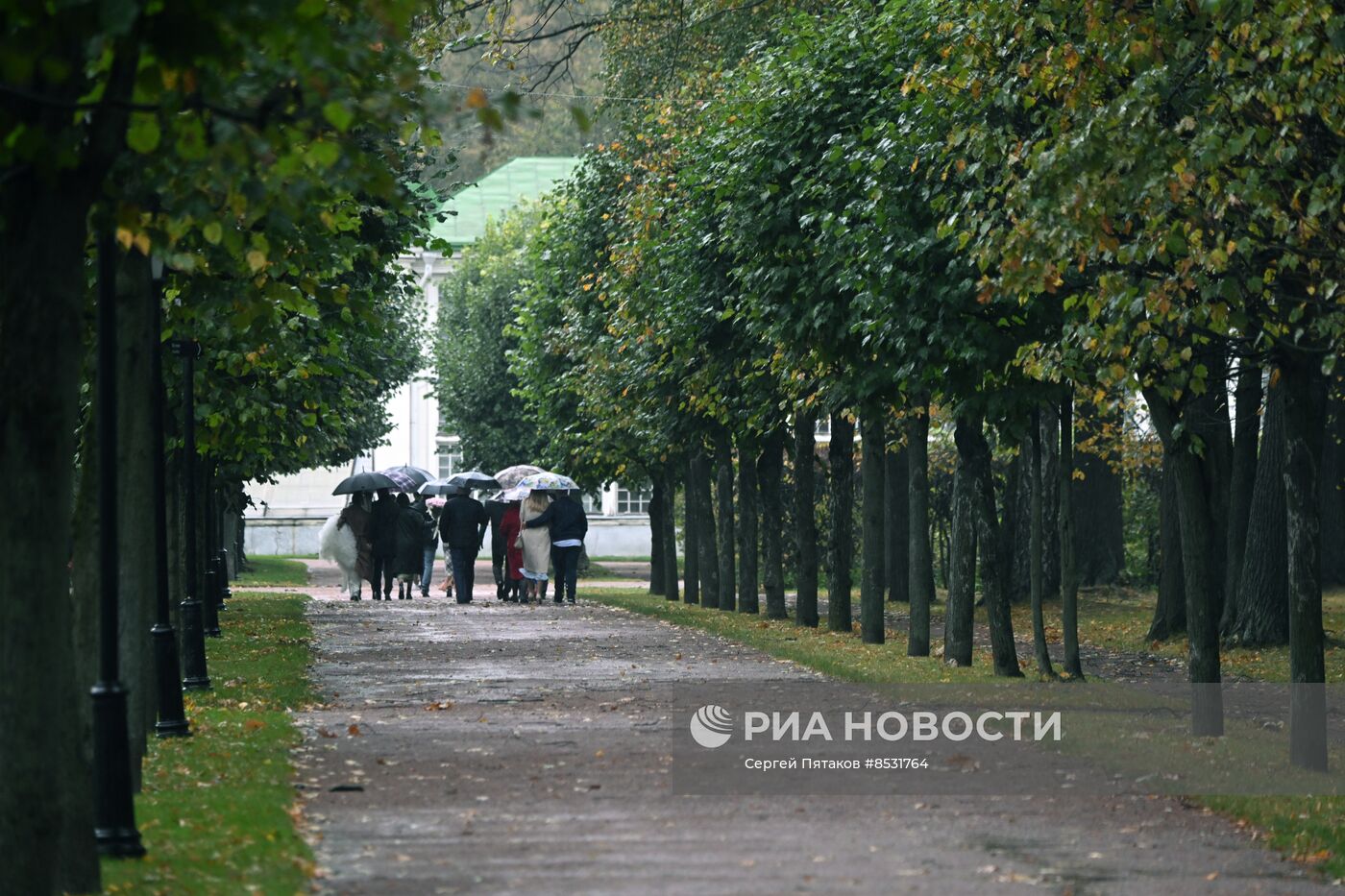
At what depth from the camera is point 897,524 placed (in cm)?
3497

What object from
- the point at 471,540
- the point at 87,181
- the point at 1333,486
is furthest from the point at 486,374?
the point at 87,181

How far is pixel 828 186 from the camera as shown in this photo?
18.8 meters

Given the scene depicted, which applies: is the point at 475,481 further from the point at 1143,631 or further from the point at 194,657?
the point at 194,657

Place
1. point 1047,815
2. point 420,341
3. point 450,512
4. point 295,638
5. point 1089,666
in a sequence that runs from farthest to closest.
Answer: point 420,341, point 450,512, point 295,638, point 1089,666, point 1047,815

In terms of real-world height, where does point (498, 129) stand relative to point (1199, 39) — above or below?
below

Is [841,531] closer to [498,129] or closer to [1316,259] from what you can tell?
[1316,259]

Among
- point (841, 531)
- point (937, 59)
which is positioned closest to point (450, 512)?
point (841, 531)

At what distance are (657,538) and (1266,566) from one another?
64.3ft

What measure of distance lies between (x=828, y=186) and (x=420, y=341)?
1752 inches

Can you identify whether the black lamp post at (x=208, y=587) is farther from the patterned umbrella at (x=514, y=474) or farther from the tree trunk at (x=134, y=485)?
the patterned umbrella at (x=514, y=474)

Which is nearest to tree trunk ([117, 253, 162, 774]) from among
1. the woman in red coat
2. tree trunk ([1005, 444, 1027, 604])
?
tree trunk ([1005, 444, 1027, 604])

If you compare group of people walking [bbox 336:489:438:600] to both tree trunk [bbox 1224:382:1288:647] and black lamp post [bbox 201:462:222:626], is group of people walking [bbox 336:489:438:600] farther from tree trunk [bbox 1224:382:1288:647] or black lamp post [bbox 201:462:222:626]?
tree trunk [bbox 1224:382:1288:647]

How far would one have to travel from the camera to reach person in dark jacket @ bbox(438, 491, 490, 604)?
34781 mm

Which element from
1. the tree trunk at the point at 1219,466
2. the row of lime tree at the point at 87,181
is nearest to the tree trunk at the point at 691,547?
the tree trunk at the point at 1219,466
